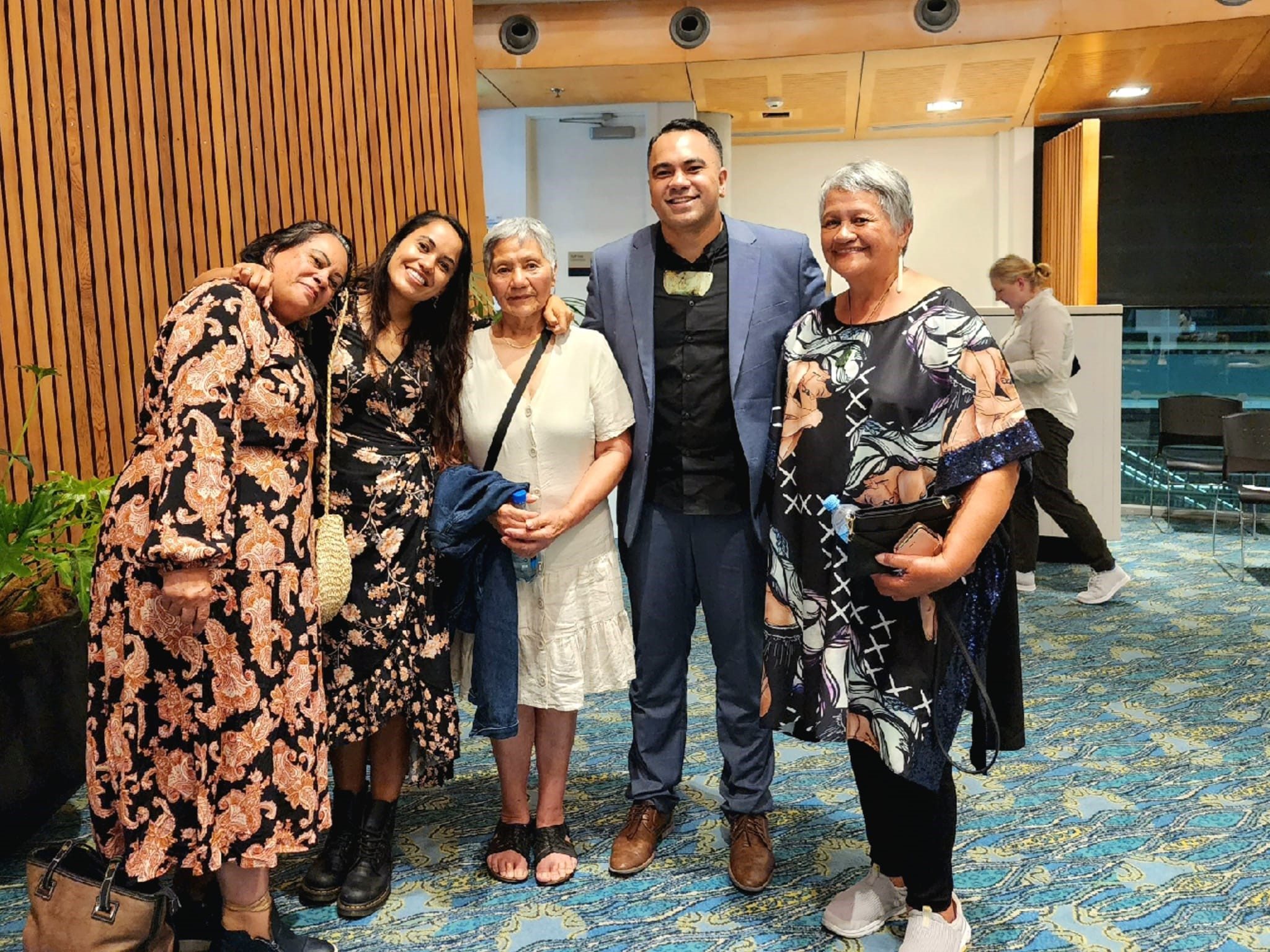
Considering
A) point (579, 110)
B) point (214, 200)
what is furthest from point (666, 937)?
point (579, 110)

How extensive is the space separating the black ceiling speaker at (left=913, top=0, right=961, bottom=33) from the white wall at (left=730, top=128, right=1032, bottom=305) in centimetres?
260

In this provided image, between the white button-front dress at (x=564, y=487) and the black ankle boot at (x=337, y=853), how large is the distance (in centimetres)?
45

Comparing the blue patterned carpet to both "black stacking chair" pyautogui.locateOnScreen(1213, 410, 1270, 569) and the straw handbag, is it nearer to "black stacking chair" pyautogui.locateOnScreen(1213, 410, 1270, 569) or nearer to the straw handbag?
the straw handbag

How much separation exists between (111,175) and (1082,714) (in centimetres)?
419

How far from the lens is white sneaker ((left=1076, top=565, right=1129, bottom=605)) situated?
5.50m

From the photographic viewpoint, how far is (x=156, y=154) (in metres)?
4.12

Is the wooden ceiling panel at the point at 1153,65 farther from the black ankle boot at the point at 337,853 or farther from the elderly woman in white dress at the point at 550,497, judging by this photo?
the black ankle boot at the point at 337,853

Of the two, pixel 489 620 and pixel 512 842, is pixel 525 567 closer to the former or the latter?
pixel 489 620

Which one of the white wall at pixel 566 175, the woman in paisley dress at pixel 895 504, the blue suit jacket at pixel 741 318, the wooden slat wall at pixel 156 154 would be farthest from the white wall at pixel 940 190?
the woman in paisley dress at pixel 895 504

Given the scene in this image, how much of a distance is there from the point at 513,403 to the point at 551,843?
1.17 metres

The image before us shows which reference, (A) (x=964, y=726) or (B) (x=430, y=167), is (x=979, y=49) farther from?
(A) (x=964, y=726)

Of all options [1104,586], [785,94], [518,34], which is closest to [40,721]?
[1104,586]

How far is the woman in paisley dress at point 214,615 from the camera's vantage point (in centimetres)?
200

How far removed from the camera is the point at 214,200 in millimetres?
4328
